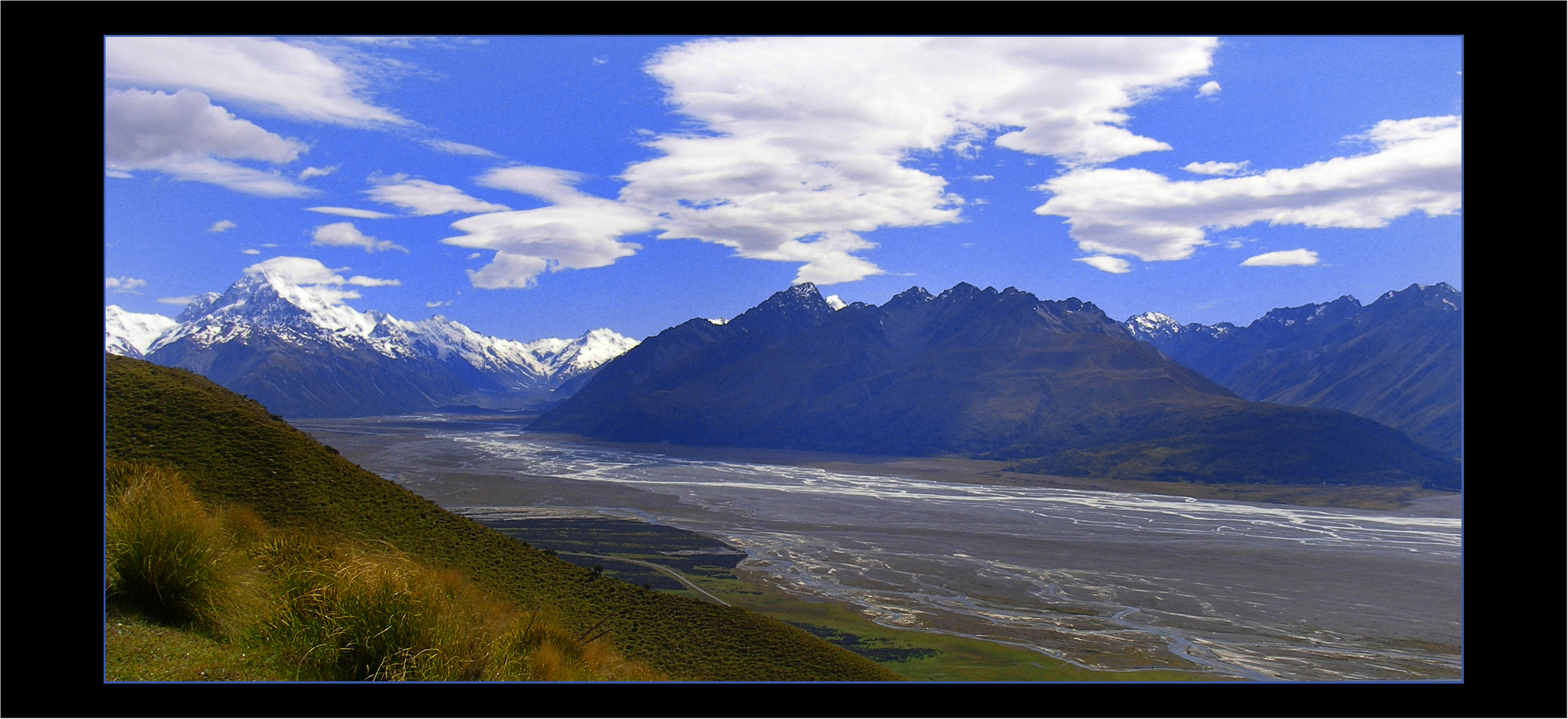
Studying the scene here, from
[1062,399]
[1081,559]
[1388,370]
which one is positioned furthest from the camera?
[1388,370]

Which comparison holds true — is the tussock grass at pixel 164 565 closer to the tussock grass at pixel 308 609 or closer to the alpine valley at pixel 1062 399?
the tussock grass at pixel 308 609

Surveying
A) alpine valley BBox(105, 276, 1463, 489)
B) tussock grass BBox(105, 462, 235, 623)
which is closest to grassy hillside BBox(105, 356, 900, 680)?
tussock grass BBox(105, 462, 235, 623)

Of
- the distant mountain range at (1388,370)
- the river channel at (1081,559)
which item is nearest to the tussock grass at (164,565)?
the river channel at (1081,559)

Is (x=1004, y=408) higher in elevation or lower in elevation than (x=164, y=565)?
lower

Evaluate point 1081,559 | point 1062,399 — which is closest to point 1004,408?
point 1062,399

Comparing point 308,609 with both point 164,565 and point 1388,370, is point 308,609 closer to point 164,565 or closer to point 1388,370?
point 164,565
